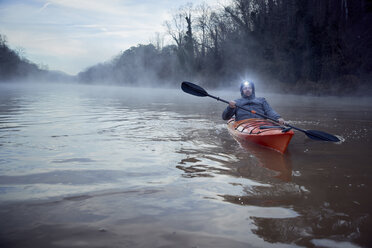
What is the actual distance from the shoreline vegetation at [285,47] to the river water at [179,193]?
15565 mm

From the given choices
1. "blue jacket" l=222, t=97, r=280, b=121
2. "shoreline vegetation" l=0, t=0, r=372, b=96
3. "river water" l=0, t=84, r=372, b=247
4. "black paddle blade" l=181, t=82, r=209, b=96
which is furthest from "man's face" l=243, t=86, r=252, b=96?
"shoreline vegetation" l=0, t=0, r=372, b=96

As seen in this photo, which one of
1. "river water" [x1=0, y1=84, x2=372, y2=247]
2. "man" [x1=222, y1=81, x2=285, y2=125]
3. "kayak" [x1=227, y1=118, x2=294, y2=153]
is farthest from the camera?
"man" [x1=222, y1=81, x2=285, y2=125]

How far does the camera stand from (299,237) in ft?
6.52

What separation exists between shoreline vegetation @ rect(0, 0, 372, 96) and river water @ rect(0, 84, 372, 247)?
15.6m

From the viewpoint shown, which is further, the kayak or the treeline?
the treeline

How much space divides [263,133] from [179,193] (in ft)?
8.06

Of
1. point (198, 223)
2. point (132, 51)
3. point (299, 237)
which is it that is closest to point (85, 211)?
point (198, 223)

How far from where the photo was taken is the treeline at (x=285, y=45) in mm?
→ 18203

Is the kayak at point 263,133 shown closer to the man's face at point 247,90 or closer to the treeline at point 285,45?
the man's face at point 247,90

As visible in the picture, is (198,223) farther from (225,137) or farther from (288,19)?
(288,19)

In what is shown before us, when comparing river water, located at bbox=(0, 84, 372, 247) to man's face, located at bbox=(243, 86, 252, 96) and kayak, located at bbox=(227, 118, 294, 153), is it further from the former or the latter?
man's face, located at bbox=(243, 86, 252, 96)

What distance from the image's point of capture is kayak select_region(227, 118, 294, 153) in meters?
4.40

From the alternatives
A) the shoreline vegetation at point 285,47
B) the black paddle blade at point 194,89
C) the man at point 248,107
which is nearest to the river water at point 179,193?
the man at point 248,107

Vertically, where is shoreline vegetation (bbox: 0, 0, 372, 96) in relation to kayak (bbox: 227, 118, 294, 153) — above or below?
above
